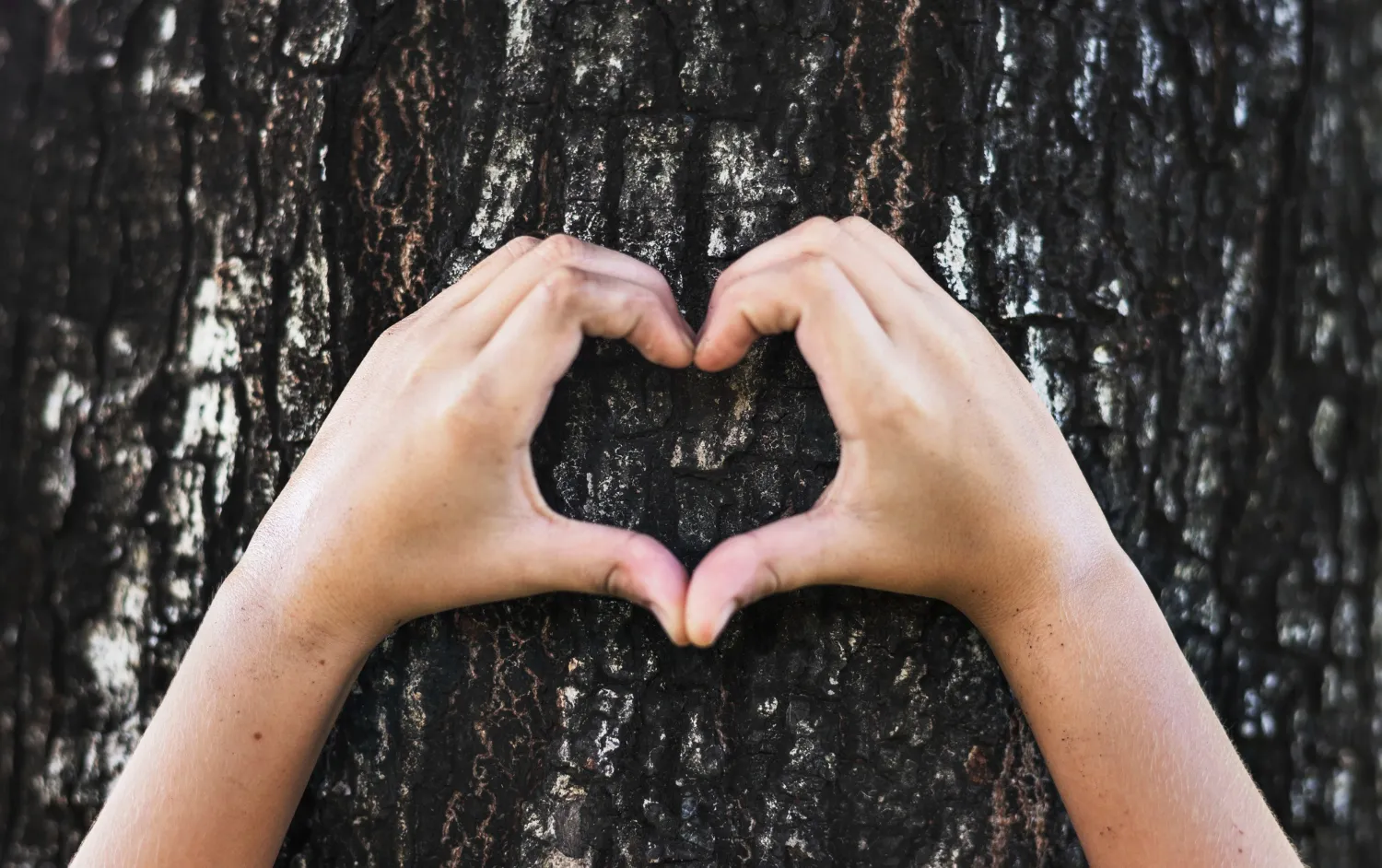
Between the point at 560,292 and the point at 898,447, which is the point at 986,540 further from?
the point at 560,292

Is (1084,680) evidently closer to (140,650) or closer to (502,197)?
(502,197)

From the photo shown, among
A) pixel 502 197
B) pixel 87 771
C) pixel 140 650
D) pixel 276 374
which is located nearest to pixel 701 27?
pixel 502 197

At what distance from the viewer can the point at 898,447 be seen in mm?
913

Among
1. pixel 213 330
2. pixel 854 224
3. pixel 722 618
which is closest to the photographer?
pixel 722 618

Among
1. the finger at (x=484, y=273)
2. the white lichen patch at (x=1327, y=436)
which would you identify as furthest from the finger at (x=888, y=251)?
the white lichen patch at (x=1327, y=436)

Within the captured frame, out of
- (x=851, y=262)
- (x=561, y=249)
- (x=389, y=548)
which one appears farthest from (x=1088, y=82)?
(x=389, y=548)

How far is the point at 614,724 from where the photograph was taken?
1.05 meters

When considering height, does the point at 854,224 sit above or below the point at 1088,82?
below

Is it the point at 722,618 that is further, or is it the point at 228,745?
the point at 228,745

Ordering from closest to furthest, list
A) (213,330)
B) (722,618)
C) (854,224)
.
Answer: (722,618), (854,224), (213,330)

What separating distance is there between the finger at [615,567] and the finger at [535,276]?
0.21 m

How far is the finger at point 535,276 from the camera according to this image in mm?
948

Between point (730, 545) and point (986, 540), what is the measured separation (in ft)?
0.83

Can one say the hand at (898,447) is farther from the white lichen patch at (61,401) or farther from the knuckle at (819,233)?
the white lichen patch at (61,401)
